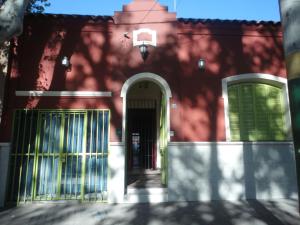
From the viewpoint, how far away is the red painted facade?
282 inches

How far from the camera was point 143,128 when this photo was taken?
10930mm

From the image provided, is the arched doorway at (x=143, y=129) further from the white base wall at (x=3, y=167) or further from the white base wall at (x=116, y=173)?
the white base wall at (x=3, y=167)

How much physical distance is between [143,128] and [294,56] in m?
8.05

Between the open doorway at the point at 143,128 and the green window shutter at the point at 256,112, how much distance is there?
3.36m

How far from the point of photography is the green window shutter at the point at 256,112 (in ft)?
24.6

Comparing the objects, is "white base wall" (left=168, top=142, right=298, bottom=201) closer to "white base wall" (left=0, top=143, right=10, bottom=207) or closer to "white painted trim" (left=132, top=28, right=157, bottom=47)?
"white painted trim" (left=132, top=28, right=157, bottom=47)

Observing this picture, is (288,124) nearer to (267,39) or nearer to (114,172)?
(267,39)

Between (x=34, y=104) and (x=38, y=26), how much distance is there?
2.17 m

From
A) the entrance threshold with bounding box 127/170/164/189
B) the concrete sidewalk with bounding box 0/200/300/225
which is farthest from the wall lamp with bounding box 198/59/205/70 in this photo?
the concrete sidewalk with bounding box 0/200/300/225

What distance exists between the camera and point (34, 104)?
7055 millimetres

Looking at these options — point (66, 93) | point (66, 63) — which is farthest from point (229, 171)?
point (66, 63)

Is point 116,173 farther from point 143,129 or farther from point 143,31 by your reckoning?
point 143,129

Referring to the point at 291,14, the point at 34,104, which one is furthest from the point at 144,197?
the point at 291,14

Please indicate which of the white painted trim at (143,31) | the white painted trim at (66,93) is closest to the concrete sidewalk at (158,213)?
the white painted trim at (66,93)
